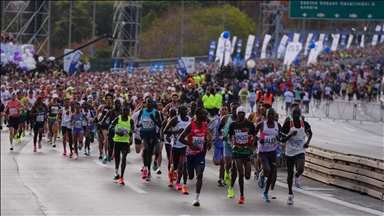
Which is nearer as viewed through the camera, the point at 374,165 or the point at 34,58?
the point at 374,165

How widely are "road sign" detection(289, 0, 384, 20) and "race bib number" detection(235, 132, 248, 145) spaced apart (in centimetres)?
3109

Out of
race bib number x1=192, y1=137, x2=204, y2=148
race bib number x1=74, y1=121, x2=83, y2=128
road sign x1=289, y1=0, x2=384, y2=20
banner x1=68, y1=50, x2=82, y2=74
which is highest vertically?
road sign x1=289, y1=0, x2=384, y2=20

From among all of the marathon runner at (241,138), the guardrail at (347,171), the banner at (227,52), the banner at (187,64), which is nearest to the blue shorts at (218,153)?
the marathon runner at (241,138)

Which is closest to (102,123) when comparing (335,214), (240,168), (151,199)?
(151,199)

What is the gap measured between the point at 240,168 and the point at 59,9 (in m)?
89.9

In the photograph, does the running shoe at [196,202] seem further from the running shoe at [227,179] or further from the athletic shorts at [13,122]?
the athletic shorts at [13,122]

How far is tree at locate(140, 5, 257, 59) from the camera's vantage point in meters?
92.5

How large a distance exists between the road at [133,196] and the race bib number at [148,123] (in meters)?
1.26

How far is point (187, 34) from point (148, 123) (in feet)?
243

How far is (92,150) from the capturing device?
27.9m

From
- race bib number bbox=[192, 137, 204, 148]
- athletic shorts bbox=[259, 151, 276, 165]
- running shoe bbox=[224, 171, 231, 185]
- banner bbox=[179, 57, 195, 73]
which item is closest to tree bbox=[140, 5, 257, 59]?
banner bbox=[179, 57, 195, 73]

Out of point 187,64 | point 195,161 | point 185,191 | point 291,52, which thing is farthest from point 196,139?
point 291,52

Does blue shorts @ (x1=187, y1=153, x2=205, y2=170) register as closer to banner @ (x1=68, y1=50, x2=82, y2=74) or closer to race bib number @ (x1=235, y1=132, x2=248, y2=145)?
race bib number @ (x1=235, y1=132, x2=248, y2=145)

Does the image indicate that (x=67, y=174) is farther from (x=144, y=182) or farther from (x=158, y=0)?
(x=158, y=0)
